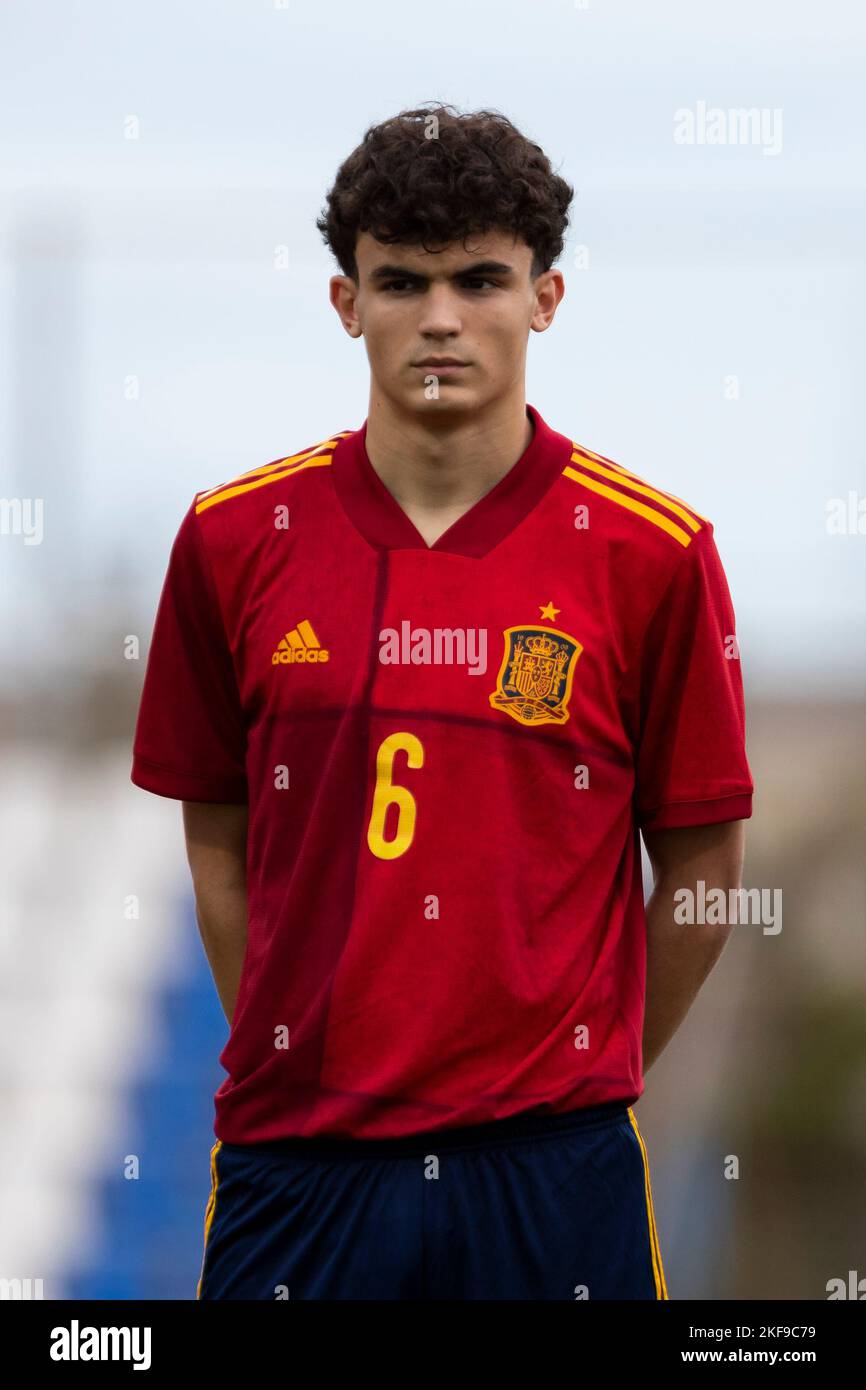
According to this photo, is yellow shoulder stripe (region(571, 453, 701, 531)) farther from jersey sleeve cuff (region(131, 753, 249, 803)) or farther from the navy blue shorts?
the navy blue shorts

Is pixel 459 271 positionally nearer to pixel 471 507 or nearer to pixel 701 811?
pixel 471 507

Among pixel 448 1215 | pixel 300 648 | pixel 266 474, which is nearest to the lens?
pixel 448 1215

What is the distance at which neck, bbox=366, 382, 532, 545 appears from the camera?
2131 millimetres

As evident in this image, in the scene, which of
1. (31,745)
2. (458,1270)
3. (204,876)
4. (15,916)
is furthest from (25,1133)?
(458,1270)

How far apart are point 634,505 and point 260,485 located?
506 mm

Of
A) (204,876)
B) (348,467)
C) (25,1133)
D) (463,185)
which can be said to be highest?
(463,185)

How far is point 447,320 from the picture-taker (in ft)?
6.61

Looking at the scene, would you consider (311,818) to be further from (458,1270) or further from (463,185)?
(463,185)

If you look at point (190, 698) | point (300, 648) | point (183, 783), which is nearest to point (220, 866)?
point (183, 783)

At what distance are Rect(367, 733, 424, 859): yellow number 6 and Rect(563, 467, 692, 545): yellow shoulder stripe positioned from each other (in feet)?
1.40

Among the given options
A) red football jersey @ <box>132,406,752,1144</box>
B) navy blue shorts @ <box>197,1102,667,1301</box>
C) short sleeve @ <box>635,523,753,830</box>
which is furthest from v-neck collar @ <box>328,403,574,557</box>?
navy blue shorts @ <box>197,1102,667,1301</box>

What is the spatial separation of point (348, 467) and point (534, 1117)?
2.87ft

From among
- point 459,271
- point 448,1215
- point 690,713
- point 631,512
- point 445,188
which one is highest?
point 445,188
